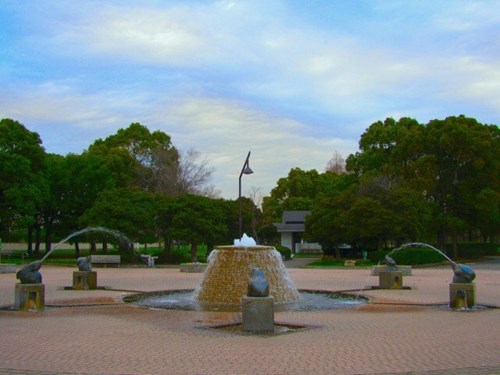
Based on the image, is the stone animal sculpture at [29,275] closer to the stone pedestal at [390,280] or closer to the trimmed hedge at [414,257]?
the stone pedestal at [390,280]

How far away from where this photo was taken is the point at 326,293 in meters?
19.8

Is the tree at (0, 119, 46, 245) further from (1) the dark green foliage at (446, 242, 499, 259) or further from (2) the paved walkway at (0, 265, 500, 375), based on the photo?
(1) the dark green foliage at (446, 242, 499, 259)

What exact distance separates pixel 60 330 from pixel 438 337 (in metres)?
6.72

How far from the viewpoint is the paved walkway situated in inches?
328

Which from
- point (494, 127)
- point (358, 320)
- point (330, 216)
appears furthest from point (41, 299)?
point (494, 127)

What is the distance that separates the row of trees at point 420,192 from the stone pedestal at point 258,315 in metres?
32.5

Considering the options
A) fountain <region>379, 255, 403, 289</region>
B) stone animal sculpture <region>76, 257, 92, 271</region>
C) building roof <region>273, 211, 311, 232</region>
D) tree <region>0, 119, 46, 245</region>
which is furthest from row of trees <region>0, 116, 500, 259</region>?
fountain <region>379, 255, 403, 289</region>

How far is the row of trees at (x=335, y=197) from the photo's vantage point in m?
41.9

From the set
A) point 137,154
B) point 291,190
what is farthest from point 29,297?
point 291,190

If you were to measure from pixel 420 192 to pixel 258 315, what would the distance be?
4085 centimetres

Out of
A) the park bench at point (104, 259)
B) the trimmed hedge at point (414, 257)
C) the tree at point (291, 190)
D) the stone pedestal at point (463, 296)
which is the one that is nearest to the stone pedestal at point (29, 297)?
the stone pedestal at point (463, 296)

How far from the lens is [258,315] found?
1131 cm

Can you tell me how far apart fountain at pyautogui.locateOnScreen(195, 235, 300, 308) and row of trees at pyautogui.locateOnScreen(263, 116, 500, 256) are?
26906 millimetres

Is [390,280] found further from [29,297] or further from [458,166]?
[458,166]
